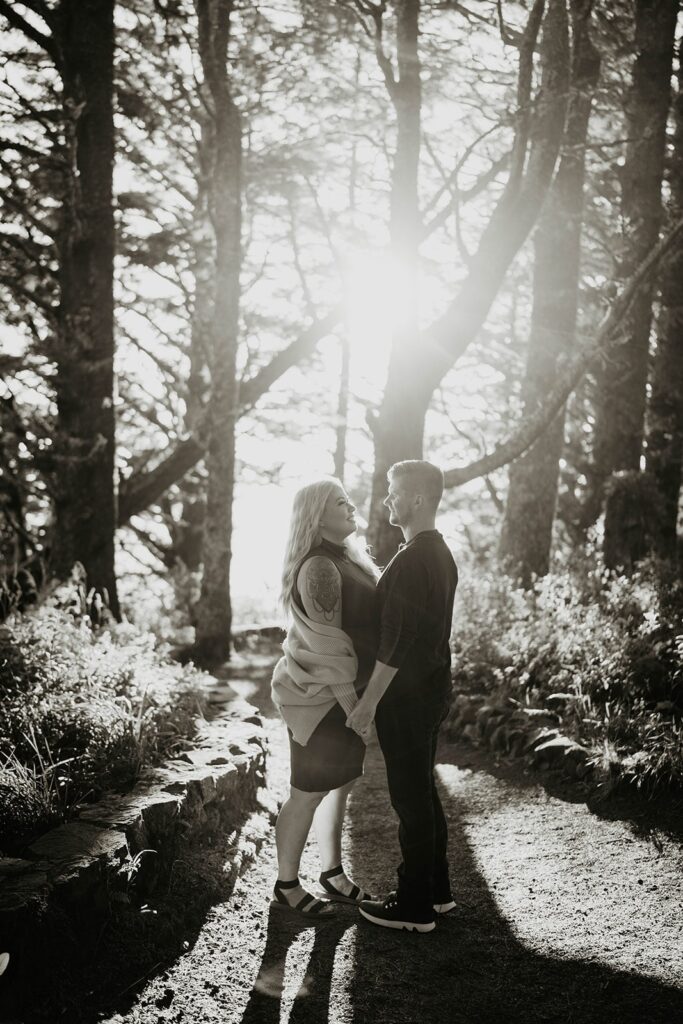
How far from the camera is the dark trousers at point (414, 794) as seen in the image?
4039mm

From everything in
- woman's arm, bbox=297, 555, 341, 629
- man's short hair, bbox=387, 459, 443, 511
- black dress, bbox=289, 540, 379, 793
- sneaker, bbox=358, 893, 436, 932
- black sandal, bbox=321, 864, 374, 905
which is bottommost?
black sandal, bbox=321, 864, 374, 905

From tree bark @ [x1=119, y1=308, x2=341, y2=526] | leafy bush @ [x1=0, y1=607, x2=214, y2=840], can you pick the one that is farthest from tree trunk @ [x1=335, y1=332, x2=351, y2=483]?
leafy bush @ [x1=0, y1=607, x2=214, y2=840]

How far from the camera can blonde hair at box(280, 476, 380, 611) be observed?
4262mm

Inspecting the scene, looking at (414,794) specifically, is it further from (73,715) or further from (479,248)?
(479,248)

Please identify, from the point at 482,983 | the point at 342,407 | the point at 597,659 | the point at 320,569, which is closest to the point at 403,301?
the point at 597,659

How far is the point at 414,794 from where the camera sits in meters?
4.05

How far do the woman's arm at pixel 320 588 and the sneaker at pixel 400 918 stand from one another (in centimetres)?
145

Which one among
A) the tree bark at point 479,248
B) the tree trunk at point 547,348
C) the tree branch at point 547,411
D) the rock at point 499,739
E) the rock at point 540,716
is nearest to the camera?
the rock at point 540,716

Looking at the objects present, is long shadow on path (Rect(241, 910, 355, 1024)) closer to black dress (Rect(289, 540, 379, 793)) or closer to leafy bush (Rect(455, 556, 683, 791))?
black dress (Rect(289, 540, 379, 793))

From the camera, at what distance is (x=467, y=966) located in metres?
3.81

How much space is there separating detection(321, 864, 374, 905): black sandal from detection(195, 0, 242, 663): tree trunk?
7336 mm

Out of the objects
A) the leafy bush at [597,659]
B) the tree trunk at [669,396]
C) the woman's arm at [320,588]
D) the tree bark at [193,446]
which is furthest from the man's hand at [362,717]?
the tree bark at [193,446]

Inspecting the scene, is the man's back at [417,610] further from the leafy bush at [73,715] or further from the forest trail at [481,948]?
the leafy bush at [73,715]

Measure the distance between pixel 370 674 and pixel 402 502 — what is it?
36.8 inches
